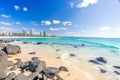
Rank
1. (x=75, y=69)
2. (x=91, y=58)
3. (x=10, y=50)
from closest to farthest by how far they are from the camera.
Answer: (x=75, y=69) < (x=10, y=50) < (x=91, y=58)

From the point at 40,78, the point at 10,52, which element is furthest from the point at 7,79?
the point at 10,52

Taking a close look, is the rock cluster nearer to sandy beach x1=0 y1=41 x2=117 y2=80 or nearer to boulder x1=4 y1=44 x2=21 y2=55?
sandy beach x1=0 y1=41 x2=117 y2=80

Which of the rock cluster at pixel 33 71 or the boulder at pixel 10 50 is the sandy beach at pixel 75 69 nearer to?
the rock cluster at pixel 33 71

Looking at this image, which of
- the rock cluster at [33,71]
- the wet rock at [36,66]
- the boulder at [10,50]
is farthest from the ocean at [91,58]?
the boulder at [10,50]

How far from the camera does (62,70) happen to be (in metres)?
10.4

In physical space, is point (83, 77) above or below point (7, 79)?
below

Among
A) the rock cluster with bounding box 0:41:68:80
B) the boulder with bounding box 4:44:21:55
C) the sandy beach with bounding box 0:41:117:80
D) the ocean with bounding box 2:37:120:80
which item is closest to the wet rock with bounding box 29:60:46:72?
the rock cluster with bounding box 0:41:68:80

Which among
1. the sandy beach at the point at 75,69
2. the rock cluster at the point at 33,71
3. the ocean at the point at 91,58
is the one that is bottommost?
the ocean at the point at 91,58

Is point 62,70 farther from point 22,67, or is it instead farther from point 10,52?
point 10,52

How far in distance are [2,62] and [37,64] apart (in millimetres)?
3716

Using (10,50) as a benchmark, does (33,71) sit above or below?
below

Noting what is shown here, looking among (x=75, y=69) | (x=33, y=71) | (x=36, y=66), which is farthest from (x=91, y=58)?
(x=33, y=71)

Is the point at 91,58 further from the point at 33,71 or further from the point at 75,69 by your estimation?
the point at 33,71

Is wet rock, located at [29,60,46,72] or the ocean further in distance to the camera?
the ocean
